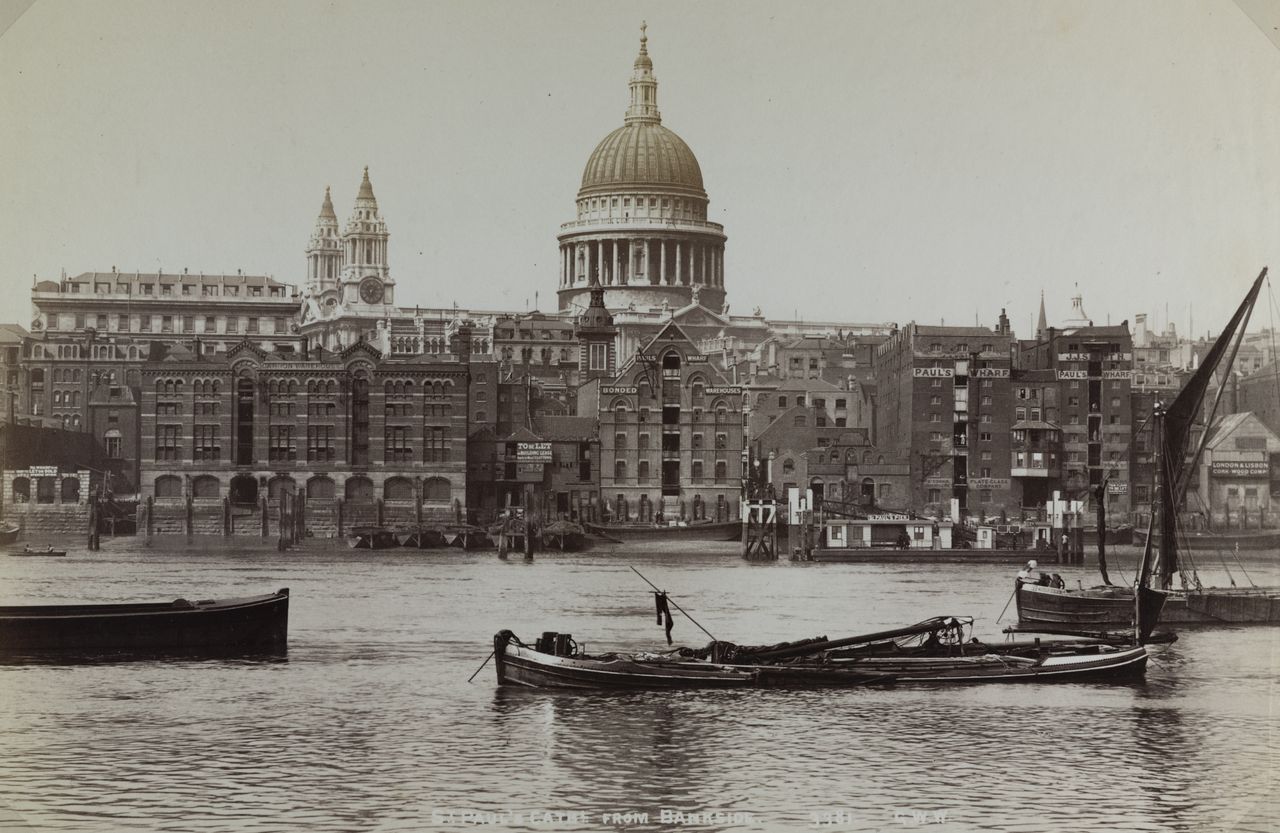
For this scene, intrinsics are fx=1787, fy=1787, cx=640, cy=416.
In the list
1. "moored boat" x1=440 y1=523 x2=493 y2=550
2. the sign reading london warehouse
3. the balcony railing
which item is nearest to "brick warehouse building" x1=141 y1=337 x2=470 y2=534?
"moored boat" x1=440 y1=523 x2=493 y2=550

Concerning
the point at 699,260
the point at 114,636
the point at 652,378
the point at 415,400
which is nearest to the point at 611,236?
the point at 699,260

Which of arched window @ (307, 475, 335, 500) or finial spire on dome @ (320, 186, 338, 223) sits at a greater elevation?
finial spire on dome @ (320, 186, 338, 223)

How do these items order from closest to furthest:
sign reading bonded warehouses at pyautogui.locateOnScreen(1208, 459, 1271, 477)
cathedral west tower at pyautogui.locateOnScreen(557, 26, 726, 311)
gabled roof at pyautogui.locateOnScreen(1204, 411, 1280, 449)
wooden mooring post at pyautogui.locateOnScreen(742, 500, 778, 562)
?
1. cathedral west tower at pyautogui.locateOnScreen(557, 26, 726, 311)
2. gabled roof at pyautogui.locateOnScreen(1204, 411, 1280, 449)
3. sign reading bonded warehouses at pyautogui.locateOnScreen(1208, 459, 1271, 477)
4. wooden mooring post at pyautogui.locateOnScreen(742, 500, 778, 562)

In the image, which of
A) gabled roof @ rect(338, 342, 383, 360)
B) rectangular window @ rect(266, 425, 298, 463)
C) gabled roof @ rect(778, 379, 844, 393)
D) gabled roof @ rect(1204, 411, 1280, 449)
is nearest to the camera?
gabled roof @ rect(1204, 411, 1280, 449)

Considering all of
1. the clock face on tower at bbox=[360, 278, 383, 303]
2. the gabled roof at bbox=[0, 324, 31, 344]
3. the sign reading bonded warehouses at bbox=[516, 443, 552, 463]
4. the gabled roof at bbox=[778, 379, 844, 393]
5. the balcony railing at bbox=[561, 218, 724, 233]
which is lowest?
the sign reading bonded warehouses at bbox=[516, 443, 552, 463]

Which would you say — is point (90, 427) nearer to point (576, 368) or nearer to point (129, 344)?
point (129, 344)

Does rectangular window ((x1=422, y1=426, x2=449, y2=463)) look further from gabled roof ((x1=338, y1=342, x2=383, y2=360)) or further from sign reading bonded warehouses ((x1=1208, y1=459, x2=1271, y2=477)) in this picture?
sign reading bonded warehouses ((x1=1208, y1=459, x2=1271, y2=477))

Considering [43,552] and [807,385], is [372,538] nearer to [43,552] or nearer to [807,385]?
[43,552]
